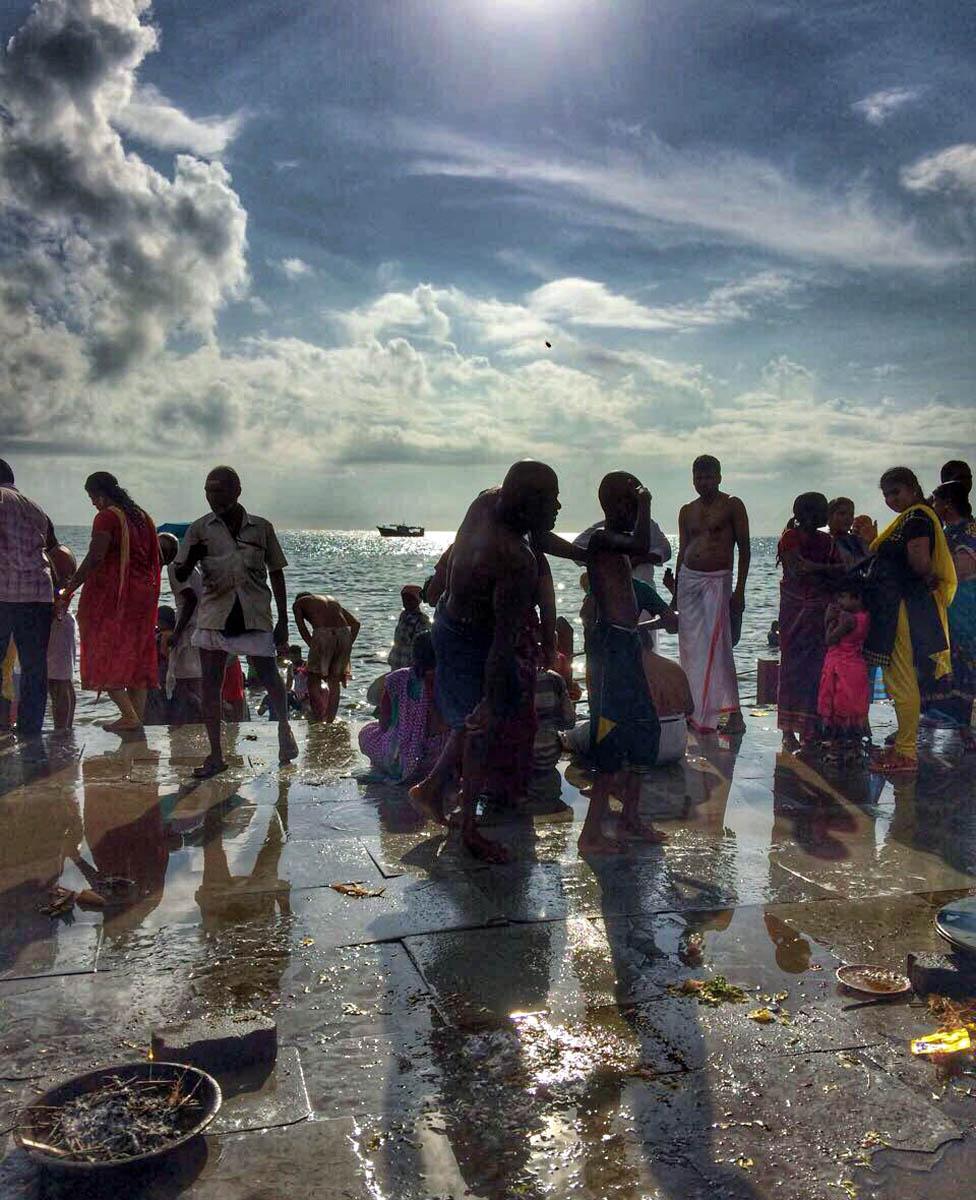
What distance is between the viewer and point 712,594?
330 inches

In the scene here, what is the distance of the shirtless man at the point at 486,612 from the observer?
496 centimetres

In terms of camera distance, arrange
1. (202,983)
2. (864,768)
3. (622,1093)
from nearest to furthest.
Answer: (622,1093), (202,983), (864,768)

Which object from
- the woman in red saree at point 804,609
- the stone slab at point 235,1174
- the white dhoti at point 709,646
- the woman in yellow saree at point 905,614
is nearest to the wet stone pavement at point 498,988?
the stone slab at point 235,1174

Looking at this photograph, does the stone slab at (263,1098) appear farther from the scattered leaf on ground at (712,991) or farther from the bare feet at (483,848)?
the bare feet at (483,848)

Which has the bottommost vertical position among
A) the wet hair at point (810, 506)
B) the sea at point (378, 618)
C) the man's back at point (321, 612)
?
the sea at point (378, 618)

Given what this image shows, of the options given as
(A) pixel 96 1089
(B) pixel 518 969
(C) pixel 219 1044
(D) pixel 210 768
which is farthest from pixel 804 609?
(A) pixel 96 1089

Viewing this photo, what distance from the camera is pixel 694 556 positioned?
8.38 m

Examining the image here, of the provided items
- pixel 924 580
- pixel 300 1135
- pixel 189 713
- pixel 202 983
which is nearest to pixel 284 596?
pixel 189 713

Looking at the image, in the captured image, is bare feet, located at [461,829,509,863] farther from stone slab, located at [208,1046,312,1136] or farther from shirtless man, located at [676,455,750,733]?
shirtless man, located at [676,455,750,733]

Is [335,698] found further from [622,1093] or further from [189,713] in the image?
[622,1093]

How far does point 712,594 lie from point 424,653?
3.14 meters

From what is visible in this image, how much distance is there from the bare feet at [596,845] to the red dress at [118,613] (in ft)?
14.3

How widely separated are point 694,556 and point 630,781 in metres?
3.32

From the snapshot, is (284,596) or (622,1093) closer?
(622,1093)
